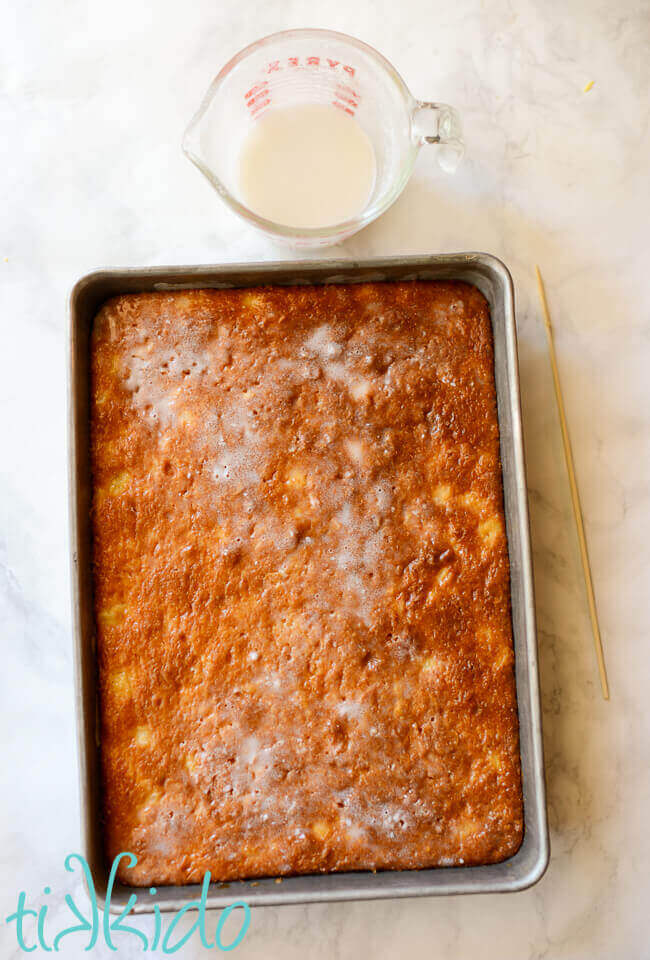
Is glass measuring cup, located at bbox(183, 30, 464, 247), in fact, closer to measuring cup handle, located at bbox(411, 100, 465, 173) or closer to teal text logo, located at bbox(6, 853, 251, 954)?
measuring cup handle, located at bbox(411, 100, 465, 173)

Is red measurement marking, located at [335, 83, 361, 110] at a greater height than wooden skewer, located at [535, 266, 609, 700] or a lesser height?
greater

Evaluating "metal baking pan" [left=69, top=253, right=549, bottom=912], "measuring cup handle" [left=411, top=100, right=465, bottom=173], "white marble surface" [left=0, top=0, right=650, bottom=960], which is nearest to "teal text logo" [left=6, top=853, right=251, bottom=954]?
"white marble surface" [left=0, top=0, right=650, bottom=960]

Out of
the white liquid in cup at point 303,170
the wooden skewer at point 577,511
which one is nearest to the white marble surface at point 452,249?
the wooden skewer at point 577,511

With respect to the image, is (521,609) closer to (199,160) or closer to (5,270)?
(199,160)

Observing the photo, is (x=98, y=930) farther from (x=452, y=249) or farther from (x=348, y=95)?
(x=348, y=95)

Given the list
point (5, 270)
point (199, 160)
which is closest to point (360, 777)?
point (199, 160)
